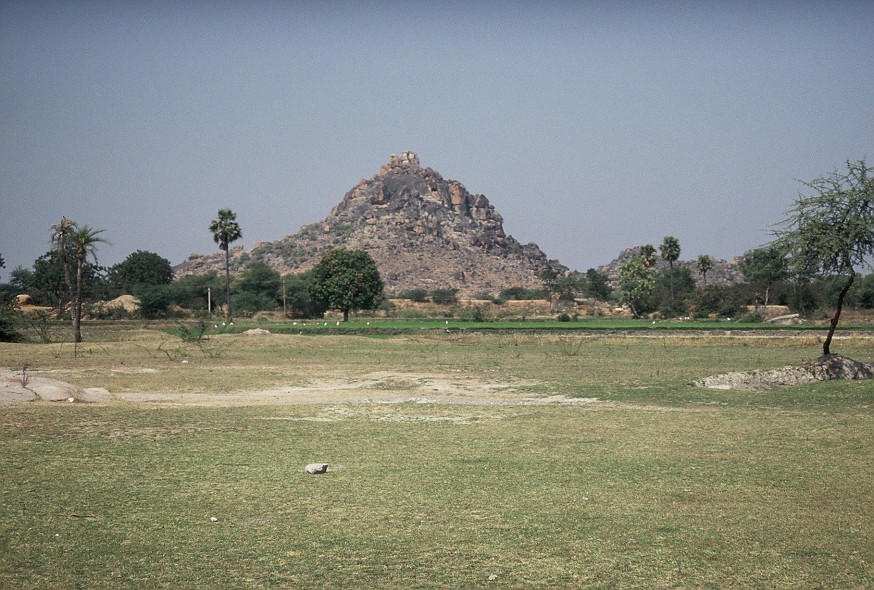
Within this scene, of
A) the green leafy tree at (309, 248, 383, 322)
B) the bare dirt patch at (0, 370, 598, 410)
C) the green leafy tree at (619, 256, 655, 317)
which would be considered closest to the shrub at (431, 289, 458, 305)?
the green leafy tree at (619, 256, 655, 317)

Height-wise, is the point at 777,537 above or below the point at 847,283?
below

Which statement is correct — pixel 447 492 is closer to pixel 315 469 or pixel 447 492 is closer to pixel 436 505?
pixel 436 505

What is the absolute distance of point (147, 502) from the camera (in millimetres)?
9852

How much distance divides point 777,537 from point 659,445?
18.4 ft

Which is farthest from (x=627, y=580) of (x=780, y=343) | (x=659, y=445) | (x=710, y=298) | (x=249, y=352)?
(x=710, y=298)

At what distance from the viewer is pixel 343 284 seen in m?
102

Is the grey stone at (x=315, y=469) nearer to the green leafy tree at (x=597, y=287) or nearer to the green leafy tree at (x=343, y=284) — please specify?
the green leafy tree at (x=343, y=284)

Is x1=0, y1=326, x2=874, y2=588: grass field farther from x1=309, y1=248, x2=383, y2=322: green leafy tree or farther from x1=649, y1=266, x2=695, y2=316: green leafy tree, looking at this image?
x1=649, y1=266, x2=695, y2=316: green leafy tree

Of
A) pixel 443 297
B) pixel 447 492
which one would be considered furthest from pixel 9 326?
pixel 443 297

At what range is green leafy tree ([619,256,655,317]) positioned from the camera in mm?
120188

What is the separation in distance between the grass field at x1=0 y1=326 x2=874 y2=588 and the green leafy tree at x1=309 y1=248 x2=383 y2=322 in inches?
3145

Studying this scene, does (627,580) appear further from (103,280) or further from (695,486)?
(103,280)

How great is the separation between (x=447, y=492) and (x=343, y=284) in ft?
304

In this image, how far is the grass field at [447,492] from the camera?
7.47 meters
